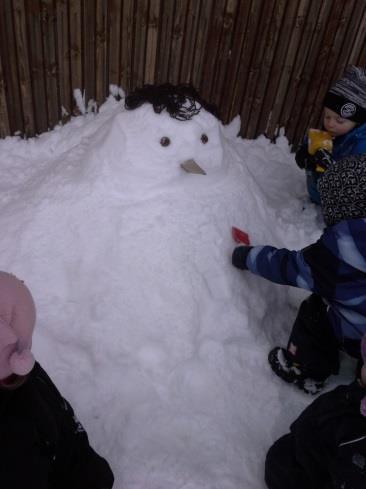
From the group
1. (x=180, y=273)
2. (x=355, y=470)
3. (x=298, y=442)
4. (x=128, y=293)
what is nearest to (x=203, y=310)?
(x=180, y=273)

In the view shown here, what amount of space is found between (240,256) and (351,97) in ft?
4.20

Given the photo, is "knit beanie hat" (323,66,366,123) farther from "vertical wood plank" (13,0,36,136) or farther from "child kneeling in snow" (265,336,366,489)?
"vertical wood plank" (13,0,36,136)

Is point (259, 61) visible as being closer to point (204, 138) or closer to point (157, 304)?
point (204, 138)

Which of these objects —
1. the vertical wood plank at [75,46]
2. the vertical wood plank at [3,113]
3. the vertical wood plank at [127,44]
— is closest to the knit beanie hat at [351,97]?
the vertical wood plank at [127,44]

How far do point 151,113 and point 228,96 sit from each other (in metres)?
1.45

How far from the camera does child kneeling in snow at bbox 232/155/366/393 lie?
5.50 ft

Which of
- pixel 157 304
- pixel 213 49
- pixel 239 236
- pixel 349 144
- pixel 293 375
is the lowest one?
pixel 293 375

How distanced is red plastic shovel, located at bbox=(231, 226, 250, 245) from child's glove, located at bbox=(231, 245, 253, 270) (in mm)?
77

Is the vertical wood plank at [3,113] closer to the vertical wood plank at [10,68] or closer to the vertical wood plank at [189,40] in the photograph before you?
the vertical wood plank at [10,68]

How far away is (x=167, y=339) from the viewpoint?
192 cm

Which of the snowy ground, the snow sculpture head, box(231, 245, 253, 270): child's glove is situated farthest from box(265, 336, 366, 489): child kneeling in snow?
the snow sculpture head

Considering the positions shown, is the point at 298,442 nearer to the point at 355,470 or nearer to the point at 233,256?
the point at 355,470

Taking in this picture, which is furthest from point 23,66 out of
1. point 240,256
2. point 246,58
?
point 240,256

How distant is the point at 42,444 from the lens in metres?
1.16
